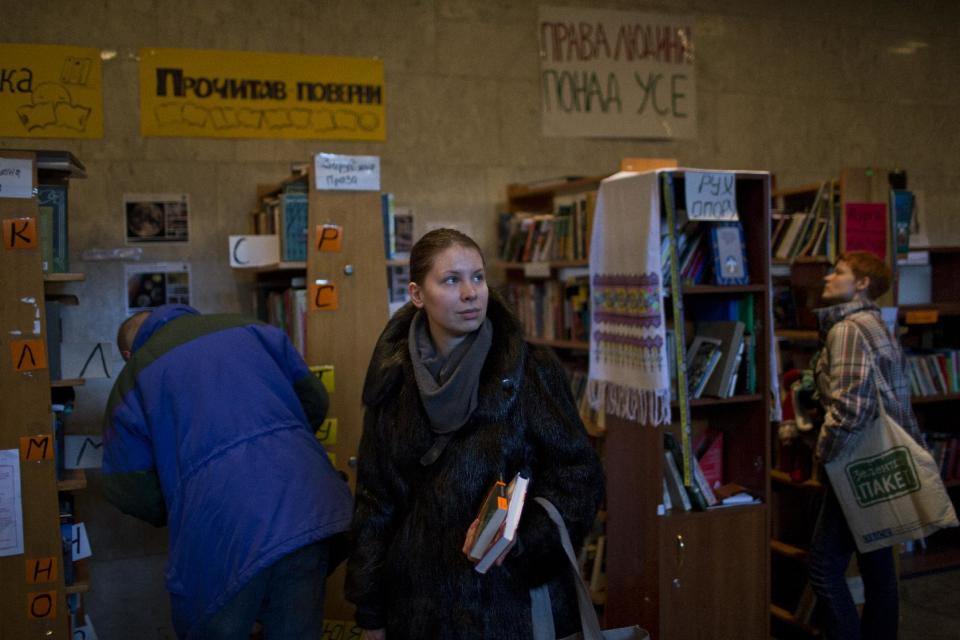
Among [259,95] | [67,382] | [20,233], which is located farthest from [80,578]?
[259,95]

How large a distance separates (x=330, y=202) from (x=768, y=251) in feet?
5.55

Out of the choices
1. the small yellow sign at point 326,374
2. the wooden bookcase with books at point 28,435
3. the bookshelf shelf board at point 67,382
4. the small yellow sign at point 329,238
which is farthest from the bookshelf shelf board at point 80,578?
the small yellow sign at point 329,238

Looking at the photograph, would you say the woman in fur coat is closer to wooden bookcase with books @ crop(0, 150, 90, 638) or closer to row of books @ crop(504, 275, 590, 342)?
wooden bookcase with books @ crop(0, 150, 90, 638)

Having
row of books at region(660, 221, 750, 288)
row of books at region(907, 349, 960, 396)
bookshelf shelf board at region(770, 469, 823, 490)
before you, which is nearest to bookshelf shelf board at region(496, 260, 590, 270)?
row of books at region(660, 221, 750, 288)

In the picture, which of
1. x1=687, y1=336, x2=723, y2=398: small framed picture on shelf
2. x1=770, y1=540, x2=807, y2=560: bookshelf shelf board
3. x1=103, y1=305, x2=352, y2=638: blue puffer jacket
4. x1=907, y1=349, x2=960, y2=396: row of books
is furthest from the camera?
x1=907, y1=349, x2=960, y2=396: row of books

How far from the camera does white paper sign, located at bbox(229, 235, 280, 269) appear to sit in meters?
3.84

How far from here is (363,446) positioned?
228 cm

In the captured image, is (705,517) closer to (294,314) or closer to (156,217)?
(294,314)

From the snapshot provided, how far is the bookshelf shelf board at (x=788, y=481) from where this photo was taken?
4.21 meters

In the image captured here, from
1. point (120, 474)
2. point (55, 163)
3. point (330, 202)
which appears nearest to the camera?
point (120, 474)

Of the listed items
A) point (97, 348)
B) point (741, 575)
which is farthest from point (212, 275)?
point (741, 575)

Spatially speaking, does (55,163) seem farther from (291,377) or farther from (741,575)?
(741,575)

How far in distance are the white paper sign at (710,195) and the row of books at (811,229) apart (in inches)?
43.9

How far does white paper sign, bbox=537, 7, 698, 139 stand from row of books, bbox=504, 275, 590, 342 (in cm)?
101
